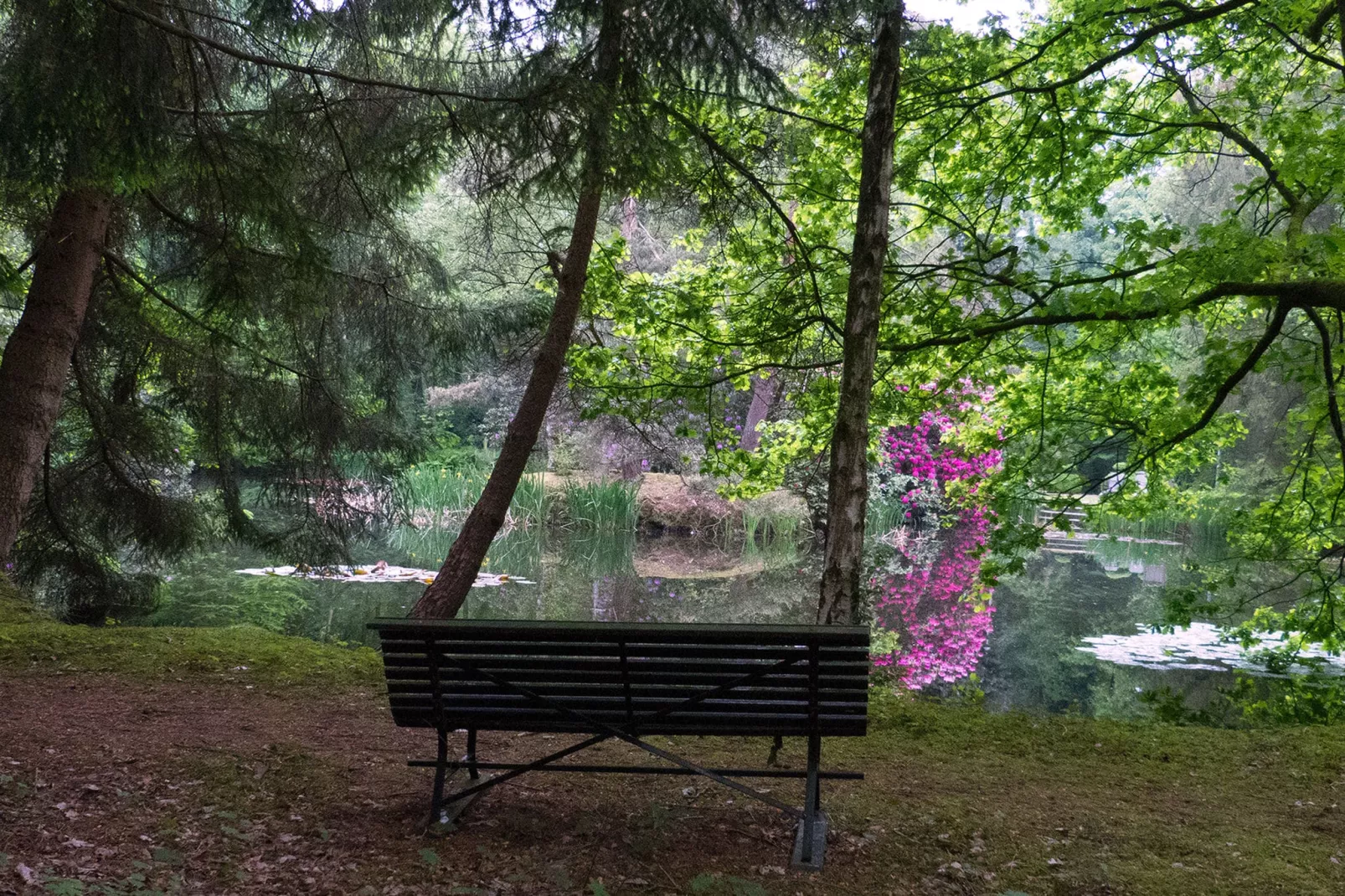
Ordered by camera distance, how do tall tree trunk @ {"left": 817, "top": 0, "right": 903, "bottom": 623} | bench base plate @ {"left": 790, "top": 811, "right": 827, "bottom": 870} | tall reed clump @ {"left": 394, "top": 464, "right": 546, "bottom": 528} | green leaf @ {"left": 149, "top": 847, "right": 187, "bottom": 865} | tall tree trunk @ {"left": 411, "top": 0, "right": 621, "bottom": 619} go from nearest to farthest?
1. green leaf @ {"left": 149, "top": 847, "right": 187, "bottom": 865}
2. bench base plate @ {"left": 790, "top": 811, "right": 827, "bottom": 870}
3. tall tree trunk @ {"left": 817, "top": 0, "right": 903, "bottom": 623}
4. tall tree trunk @ {"left": 411, "top": 0, "right": 621, "bottom": 619}
5. tall reed clump @ {"left": 394, "top": 464, "right": 546, "bottom": 528}

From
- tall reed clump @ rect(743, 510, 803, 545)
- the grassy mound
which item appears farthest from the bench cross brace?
tall reed clump @ rect(743, 510, 803, 545)

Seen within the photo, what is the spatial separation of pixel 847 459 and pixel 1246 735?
2.70 meters

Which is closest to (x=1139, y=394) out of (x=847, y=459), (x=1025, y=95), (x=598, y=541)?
(x=1025, y=95)

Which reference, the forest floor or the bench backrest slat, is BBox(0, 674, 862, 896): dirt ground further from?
the bench backrest slat

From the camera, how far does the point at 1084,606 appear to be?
1500 centimetres

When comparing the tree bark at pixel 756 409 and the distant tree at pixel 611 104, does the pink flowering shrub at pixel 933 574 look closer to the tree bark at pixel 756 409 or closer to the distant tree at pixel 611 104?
the tree bark at pixel 756 409

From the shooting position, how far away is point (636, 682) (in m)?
3.22

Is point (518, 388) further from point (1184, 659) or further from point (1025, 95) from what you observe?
point (1025, 95)

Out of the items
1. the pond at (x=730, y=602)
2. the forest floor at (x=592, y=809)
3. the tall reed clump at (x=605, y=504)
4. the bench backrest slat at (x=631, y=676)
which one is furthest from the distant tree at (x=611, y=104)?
the tall reed clump at (x=605, y=504)

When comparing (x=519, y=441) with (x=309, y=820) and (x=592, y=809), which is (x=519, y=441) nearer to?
(x=592, y=809)

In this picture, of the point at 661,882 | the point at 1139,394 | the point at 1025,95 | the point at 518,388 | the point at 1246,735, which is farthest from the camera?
the point at 518,388

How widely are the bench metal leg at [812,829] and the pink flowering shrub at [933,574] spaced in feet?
9.26

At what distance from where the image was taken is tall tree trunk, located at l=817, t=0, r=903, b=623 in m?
4.24

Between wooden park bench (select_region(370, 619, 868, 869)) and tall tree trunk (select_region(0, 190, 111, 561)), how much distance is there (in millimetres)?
4647
